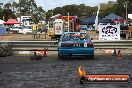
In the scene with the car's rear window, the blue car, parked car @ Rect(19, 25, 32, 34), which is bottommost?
the blue car

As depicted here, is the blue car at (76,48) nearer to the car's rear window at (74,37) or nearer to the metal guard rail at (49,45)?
the car's rear window at (74,37)

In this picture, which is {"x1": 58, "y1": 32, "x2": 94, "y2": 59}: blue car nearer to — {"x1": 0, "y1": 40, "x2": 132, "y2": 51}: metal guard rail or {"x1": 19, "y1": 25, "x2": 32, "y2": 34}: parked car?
{"x1": 0, "y1": 40, "x2": 132, "y2": 51}: metal guard rail

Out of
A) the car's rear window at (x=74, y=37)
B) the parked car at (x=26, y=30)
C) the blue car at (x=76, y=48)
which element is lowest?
the blue car at (x=76, y=48)

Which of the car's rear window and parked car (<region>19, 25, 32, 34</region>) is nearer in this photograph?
the car's rear window

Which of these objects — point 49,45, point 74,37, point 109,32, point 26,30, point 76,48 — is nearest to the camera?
point 76,48

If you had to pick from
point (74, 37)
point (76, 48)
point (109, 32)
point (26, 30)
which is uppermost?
point (26, 30)

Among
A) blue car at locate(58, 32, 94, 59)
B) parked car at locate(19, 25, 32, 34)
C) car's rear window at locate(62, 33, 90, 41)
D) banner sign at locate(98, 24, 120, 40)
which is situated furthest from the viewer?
parked car at locate(19, 25, 32, 34)

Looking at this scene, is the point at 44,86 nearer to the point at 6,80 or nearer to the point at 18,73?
the point at 6,80

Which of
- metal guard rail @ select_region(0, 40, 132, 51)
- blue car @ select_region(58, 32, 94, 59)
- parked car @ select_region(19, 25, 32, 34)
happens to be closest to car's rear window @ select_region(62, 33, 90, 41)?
blue car @ select_region(58, 32, 94, 59)

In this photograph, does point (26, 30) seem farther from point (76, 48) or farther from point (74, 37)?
point (76, 48)

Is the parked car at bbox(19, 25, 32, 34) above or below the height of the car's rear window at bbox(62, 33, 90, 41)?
above

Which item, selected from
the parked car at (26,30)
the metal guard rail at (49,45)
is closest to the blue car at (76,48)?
the metal guard rail at (49,45)

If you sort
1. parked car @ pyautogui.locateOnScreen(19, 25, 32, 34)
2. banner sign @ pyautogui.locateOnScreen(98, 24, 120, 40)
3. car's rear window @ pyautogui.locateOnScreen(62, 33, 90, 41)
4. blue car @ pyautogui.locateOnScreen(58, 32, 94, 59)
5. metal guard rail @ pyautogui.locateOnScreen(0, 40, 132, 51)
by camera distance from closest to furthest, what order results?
blue car @ pyautogui.locateOnScreen(58, 32, 94, 59) → car's rear window @ pyautogui.locateOnScreen(62, 33, 90, 41) → metal guard rail @ pyautogui.locateOnScreen(0, 40, 132, 51) → banner sign @ pyautogui.locateOnScreen(98, 24, 120, 40) → parked car @ pyautogui.locateOnScreen(19, 25, 32, 34)

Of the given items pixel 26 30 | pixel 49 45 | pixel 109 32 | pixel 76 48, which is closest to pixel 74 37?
pixel 76 48
